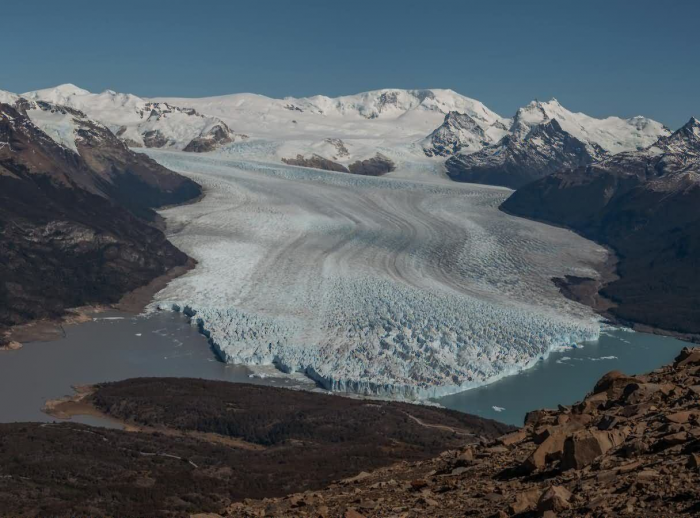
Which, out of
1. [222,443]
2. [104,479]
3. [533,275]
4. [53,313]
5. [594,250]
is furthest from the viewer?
[594,250]

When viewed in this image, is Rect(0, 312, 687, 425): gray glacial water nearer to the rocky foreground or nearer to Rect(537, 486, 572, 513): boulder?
the rocky foreground

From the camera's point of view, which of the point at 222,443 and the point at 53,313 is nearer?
the point at 222,443

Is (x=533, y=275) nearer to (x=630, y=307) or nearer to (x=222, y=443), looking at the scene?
(x=630, y=307)

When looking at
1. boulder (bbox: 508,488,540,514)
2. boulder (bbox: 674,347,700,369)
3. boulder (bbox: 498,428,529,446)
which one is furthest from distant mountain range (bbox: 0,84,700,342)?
boulder (bbox: 508,488,540,514)

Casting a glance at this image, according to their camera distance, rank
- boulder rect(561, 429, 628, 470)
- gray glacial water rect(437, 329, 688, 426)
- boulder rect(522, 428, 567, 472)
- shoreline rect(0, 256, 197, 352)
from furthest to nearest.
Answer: shoreline rect(0, 256, 197, 352) → gray glacial water rect(437, 329, 688, 426) → boulder rect(522, 428, 567, 472) → boulder rect(561, 429, 628, 470)

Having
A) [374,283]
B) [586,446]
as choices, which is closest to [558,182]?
[374,283]

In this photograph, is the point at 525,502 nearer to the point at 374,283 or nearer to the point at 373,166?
the point at 374,283

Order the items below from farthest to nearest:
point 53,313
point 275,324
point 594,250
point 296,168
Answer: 1. point 296,168
2. point 594,250
3. point 53,313
4. point 275,324

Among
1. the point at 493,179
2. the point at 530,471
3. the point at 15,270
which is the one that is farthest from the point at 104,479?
A: the point at 493,179
